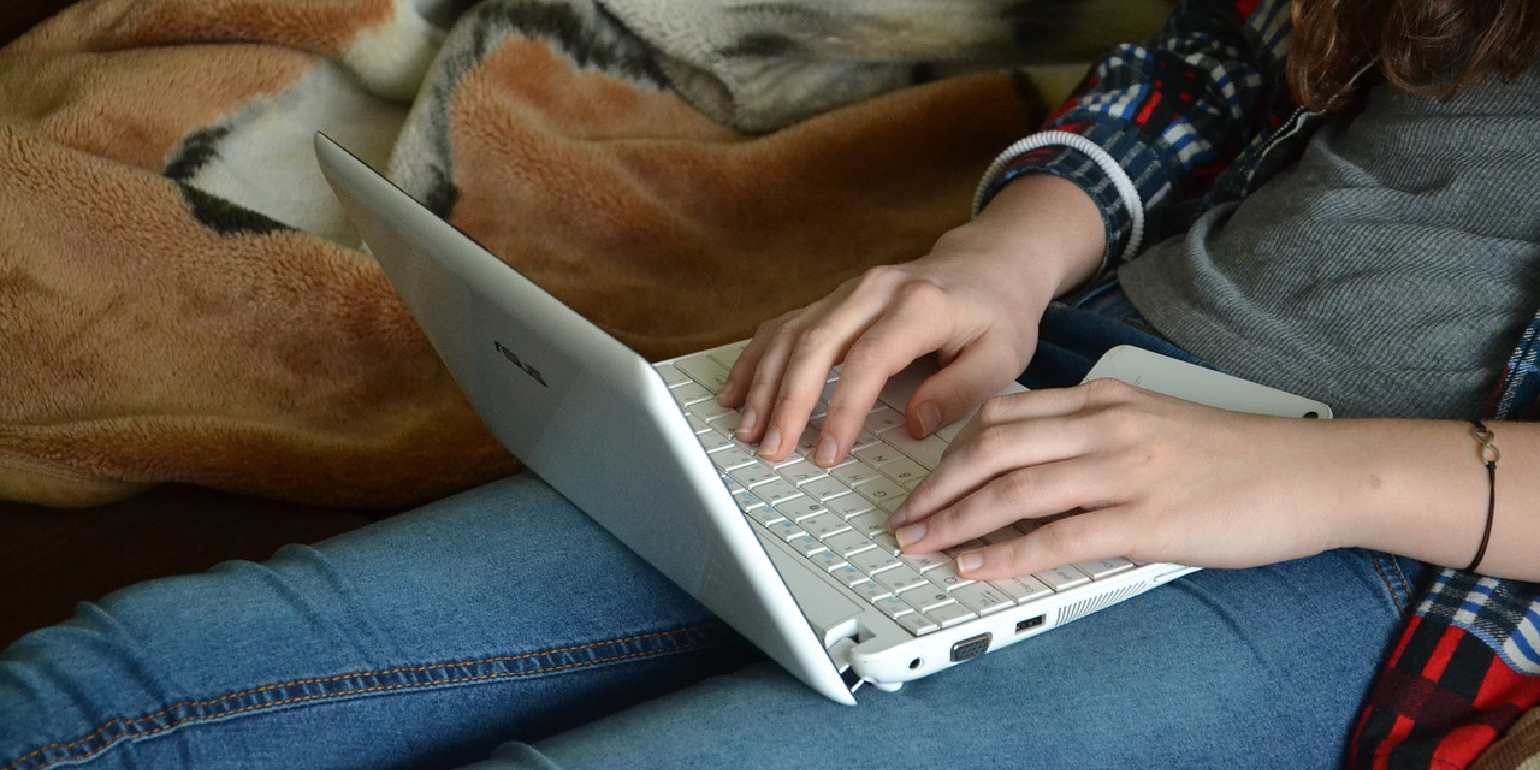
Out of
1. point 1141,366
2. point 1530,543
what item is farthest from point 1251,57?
point 1530,543

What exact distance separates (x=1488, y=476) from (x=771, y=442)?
37 cm

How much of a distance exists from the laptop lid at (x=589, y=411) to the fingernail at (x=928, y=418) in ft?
0.57

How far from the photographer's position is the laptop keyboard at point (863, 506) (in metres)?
0.64

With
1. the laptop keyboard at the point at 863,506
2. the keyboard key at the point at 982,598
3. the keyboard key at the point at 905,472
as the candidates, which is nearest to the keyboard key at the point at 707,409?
the laptop keyboard at the point at 863,506

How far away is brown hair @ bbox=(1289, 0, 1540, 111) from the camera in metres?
0.78

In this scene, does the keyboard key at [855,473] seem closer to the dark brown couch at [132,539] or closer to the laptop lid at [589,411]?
the laptop lid at [589,411]

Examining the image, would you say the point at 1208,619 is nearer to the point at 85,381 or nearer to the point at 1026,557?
the point at 1026,557

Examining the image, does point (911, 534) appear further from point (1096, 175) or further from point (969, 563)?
point (1096, 175)

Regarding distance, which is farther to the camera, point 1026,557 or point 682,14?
point 682,14

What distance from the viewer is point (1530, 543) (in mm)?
677

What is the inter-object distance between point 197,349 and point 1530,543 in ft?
3.17

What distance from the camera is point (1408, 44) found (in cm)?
82

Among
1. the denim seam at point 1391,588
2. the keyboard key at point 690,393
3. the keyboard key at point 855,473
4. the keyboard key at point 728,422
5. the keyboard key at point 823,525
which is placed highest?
the keyboard key at point 690,393

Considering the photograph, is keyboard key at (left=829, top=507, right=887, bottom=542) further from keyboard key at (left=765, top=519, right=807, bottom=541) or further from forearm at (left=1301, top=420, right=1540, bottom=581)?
forearm at (left=1301, top=420, right=1540, bottom=581)
